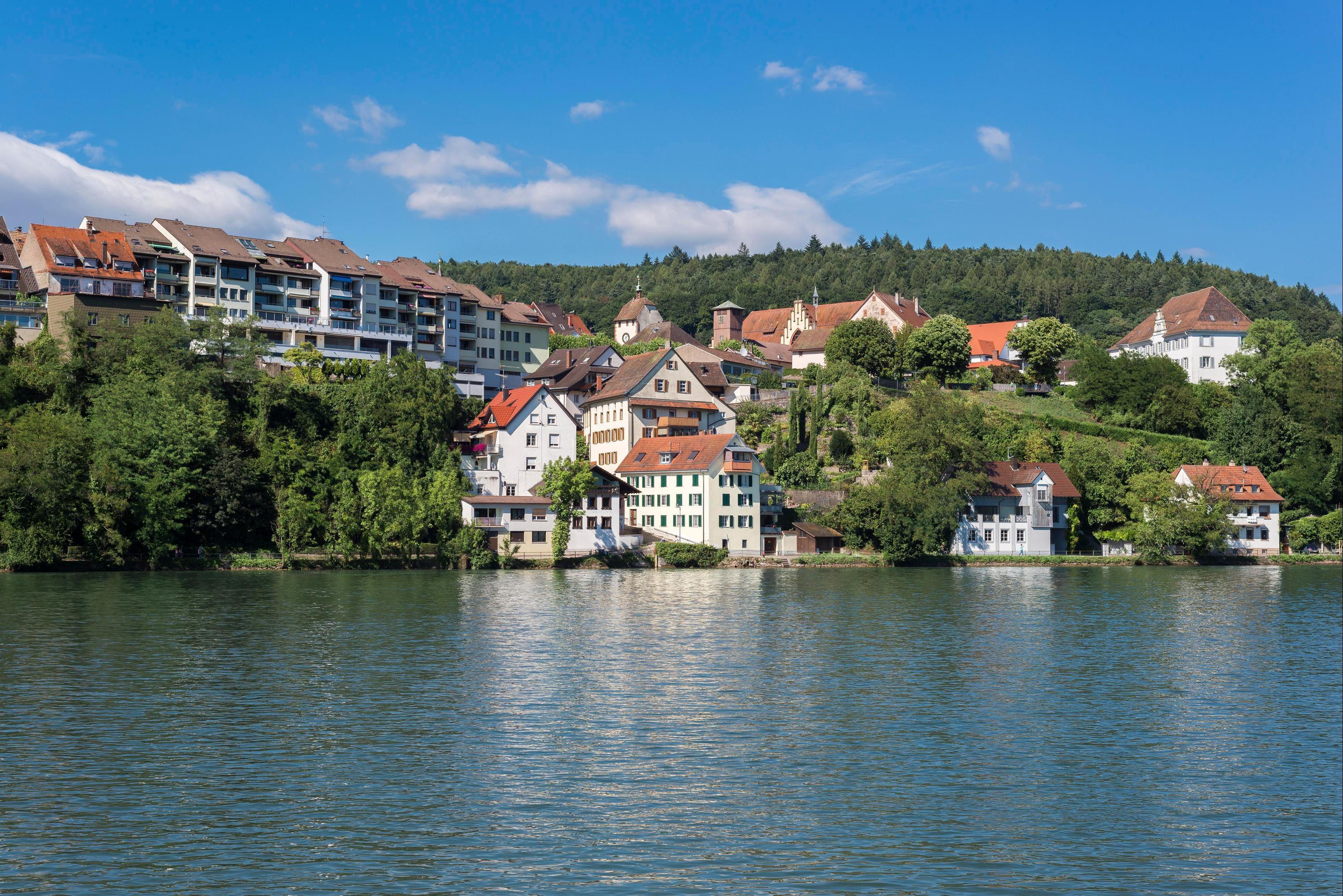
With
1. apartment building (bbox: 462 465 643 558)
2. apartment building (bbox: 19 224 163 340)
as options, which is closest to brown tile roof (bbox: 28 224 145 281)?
apartment building (bbox: 19 224 163 340)

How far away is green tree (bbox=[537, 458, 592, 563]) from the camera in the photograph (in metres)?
83.2

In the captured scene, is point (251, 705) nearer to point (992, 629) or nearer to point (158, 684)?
point (158, 684)

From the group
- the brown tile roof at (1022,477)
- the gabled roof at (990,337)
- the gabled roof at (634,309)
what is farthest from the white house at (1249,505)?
the gabled roof at (634,309)

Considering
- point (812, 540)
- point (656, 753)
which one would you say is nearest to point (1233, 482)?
point (812, 540)

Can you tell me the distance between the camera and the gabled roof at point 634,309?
17225 centimetres

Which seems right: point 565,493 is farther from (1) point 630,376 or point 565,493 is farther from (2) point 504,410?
(1) point 630,376

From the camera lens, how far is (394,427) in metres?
87.6

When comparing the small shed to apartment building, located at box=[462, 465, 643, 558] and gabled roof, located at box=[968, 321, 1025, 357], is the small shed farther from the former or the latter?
gabled roof, located at box=[968, 321, 1025, 357]

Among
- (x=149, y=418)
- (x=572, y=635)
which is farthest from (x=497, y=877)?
(x=149, y=418)

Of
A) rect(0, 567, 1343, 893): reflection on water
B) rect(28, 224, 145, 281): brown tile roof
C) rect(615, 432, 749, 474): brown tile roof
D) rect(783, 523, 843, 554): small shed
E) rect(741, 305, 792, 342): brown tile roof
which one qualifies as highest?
rect(741, 305, 792, 342): brown tile roof

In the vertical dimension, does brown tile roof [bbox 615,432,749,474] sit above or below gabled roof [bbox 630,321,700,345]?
below

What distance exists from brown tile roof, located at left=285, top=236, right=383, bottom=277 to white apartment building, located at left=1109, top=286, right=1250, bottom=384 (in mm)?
79005

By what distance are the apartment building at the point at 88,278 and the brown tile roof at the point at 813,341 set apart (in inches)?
3013

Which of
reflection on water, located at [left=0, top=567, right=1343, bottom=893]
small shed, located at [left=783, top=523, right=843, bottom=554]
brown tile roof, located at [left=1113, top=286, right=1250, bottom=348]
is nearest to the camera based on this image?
reflection on water, located at [left=0, top=567, right=1343, bottom=893]
